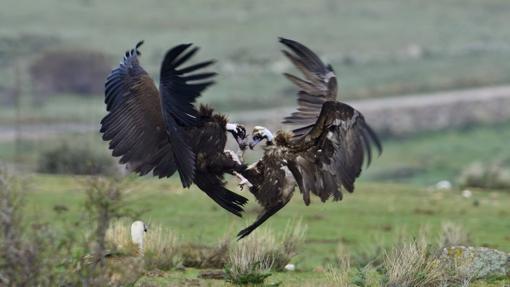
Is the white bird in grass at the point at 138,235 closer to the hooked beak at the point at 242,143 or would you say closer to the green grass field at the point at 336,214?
the hooked beak at the point at 242,143

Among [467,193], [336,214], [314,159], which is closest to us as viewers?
[314,159]

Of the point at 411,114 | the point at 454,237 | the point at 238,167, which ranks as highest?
the point at 411,114

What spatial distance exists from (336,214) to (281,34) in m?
59.0

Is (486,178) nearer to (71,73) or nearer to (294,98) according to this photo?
(294,98)

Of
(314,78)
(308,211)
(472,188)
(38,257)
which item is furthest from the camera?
(472,188)

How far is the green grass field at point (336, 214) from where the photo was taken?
24.5 m

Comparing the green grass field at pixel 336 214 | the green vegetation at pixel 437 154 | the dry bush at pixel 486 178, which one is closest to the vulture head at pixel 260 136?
the green grass field at pixel 336 214

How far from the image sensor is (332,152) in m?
12.9

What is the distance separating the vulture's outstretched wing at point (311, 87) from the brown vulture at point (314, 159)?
3.37 feet

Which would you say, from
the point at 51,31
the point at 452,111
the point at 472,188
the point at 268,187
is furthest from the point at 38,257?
the point at 51,31

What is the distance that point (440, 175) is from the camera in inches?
1895

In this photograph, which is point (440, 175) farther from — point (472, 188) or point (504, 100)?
point (504, 100)

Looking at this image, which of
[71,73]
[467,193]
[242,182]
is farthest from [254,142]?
[71,73]

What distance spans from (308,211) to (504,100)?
3742cm
